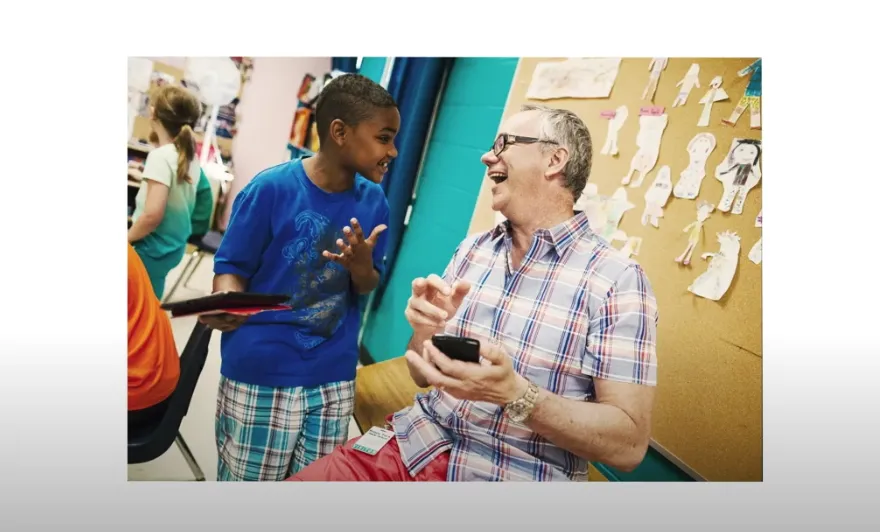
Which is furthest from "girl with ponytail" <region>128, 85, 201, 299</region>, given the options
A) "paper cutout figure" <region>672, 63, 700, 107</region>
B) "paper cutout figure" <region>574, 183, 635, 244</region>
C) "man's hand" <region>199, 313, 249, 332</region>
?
"paper cutout figure" <region>672, 63, 700, 107</region>

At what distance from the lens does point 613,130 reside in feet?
6.49

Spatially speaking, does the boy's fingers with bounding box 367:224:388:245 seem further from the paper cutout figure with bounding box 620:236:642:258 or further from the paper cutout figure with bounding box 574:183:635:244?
the paper cutout figure with bounding box 620:236:642:258

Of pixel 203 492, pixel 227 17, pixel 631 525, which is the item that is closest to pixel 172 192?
pixel 227 17

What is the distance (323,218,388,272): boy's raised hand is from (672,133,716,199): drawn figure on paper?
78cm

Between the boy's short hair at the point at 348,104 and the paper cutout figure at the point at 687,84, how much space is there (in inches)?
29.7

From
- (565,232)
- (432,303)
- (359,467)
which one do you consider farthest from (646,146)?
(359,467)

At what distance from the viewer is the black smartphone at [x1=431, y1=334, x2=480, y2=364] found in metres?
1.70

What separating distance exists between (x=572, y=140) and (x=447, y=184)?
37cm

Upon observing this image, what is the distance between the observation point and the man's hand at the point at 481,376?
5.56ft

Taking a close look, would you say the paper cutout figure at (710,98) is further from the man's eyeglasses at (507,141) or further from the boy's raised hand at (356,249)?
the boy's raised hand at (356,249)

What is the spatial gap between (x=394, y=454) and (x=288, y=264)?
56cm

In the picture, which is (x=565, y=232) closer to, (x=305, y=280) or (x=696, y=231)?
(x=696, y=231)

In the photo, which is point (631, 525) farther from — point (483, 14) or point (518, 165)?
→ point (483, 14)

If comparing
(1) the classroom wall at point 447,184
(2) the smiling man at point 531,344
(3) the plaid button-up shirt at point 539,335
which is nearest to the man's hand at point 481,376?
(2) the smiling man at point 531,344
